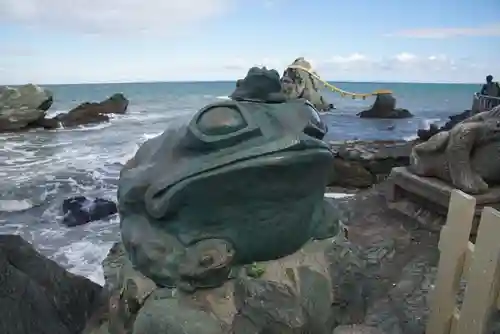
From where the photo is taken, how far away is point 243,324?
103 cm

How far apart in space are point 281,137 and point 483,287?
1277 millimetres

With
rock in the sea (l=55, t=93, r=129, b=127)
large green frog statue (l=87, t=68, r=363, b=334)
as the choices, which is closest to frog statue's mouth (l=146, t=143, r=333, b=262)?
large green frog statue (l=87, t=68, r=363, b=334)

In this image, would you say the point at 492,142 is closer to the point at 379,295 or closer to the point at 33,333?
the point at 379,295

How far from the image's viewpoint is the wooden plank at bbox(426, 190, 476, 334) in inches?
78.3

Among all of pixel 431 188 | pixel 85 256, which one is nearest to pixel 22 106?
pixel 85 256

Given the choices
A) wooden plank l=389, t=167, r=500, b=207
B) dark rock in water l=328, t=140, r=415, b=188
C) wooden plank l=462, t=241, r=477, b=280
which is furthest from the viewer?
dark rock in water l=328, t=140, r=415, b=188

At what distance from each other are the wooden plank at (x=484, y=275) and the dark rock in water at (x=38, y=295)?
181 centimetres

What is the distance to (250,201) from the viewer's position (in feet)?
3.46

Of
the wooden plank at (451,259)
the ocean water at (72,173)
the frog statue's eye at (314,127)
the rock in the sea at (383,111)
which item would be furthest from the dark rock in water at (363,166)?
the rock in the sea at (383,111)

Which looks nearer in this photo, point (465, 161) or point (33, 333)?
point (33, 333)

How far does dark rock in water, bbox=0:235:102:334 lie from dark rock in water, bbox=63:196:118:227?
11.0 ft

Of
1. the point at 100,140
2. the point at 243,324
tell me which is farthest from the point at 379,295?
the point at 100,140

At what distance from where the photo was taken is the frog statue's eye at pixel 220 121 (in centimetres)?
104

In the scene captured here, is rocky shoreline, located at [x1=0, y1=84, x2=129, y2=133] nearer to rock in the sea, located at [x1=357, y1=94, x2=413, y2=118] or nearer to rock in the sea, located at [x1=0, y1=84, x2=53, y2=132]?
rock in the sea, located at [x1=0, y1=84, x2=53, y2=132]
